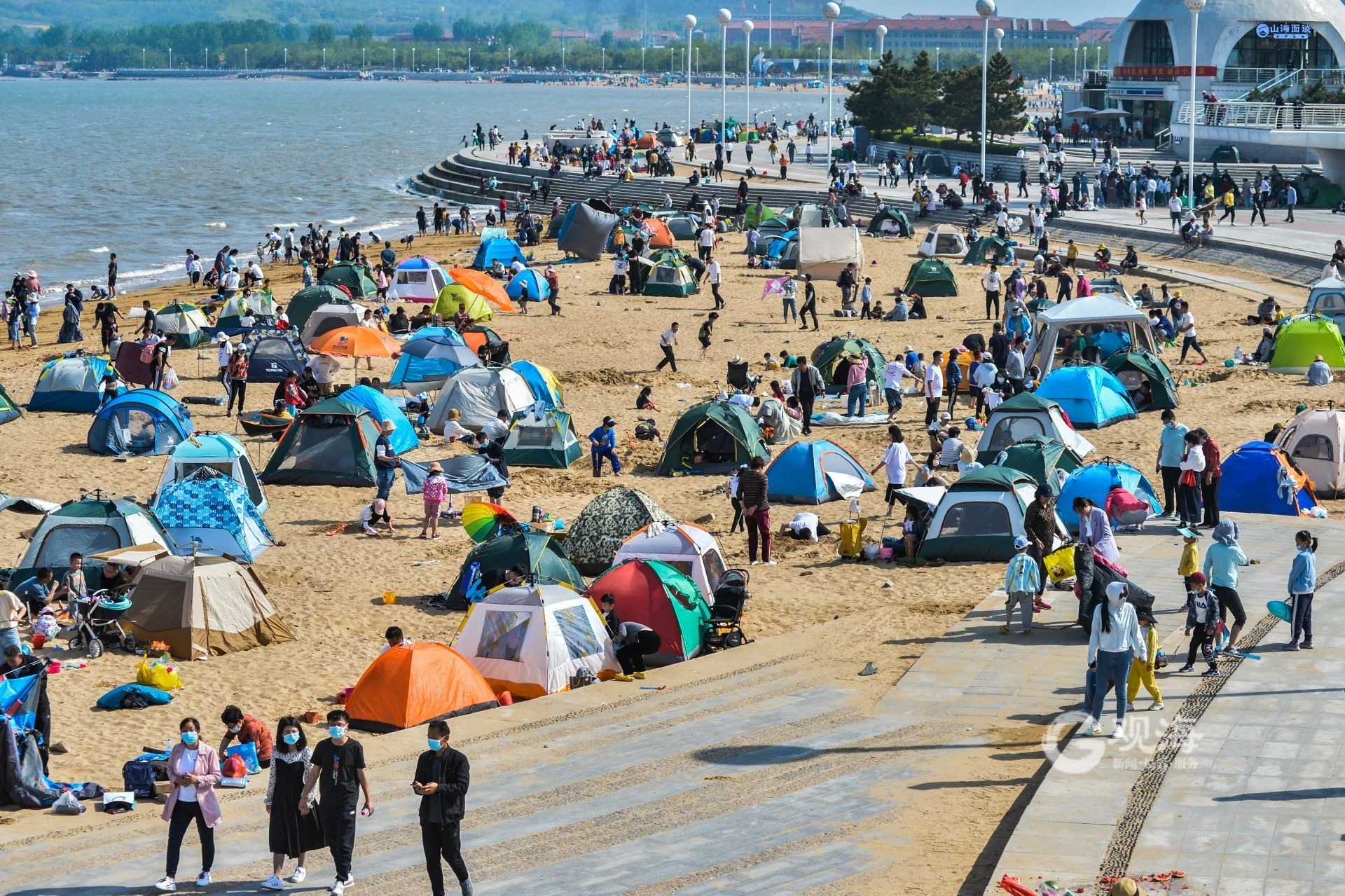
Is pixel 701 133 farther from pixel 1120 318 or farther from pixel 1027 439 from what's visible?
pixel 1027 439

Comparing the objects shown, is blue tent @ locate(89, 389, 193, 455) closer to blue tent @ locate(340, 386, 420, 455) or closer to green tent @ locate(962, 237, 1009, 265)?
blue tent @ locate(340, 386, 420, 455)

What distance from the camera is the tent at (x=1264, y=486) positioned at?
20844 millimetres

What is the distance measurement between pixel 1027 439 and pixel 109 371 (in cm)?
1612

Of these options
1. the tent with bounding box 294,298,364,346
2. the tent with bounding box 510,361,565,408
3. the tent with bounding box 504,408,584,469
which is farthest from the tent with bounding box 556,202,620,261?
the tent with bounding box 504,408,584,469

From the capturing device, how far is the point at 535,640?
1561cm

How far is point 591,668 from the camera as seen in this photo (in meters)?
15.9

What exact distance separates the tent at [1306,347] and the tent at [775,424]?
1017 centimetres

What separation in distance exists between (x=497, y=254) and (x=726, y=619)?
30.0 m

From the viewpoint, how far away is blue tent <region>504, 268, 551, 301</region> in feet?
135

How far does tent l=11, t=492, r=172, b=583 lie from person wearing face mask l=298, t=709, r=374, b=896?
8729 mm

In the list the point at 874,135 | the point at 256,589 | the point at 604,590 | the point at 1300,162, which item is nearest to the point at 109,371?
the point at 256,589

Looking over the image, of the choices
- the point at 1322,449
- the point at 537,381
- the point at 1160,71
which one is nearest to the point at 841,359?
the point at 537,381

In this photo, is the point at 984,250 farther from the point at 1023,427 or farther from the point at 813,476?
the point at 813,476

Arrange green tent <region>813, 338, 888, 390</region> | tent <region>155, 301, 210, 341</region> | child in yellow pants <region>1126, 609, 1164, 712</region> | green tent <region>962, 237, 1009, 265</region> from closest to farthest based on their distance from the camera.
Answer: child in yellow pants <region>1126, 609, 1164, 712</region> < green tent <region>813, 338, 888, 390</region> < tent <region>155, 301, 210, 341</region> < green tent <region>962, 237, 1009, 265</region>
